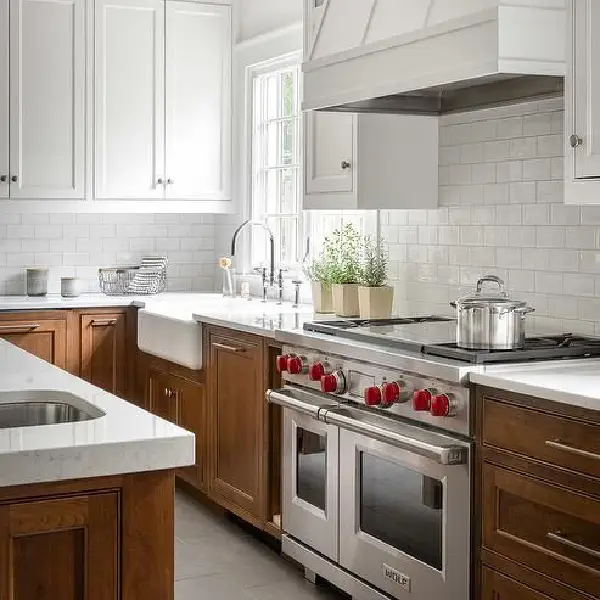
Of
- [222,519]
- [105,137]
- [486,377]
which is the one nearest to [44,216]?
[105,137]

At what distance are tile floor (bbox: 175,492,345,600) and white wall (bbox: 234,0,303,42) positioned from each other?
2622mm

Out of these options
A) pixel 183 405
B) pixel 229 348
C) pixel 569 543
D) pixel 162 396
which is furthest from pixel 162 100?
pixel 569 543

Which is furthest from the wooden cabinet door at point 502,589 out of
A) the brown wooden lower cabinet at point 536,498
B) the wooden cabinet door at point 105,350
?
the wooden cabinet door at point 105,350

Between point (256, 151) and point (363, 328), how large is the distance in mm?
2566

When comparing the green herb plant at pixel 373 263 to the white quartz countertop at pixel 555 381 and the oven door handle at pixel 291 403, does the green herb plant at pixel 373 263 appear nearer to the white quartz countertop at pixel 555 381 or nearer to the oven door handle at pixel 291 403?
the oven door handle at pixel 291 403

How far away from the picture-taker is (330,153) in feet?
15.5

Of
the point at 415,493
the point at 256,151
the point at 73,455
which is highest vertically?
the point at 256,151

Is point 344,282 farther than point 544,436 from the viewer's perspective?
Yes

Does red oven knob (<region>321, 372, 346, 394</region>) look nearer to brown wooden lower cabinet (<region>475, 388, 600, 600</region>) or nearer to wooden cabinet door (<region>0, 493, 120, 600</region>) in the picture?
brown wooden lower cabinet (<region>475, 388, 600, 600</region>)

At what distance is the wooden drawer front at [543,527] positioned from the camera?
281 centimetres

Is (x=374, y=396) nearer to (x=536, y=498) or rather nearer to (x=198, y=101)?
(x=536, y=498)

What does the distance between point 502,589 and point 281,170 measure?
3520 mm

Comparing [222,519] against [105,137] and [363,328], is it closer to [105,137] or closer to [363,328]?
[363,328]

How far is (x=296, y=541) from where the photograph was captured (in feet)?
14.2
